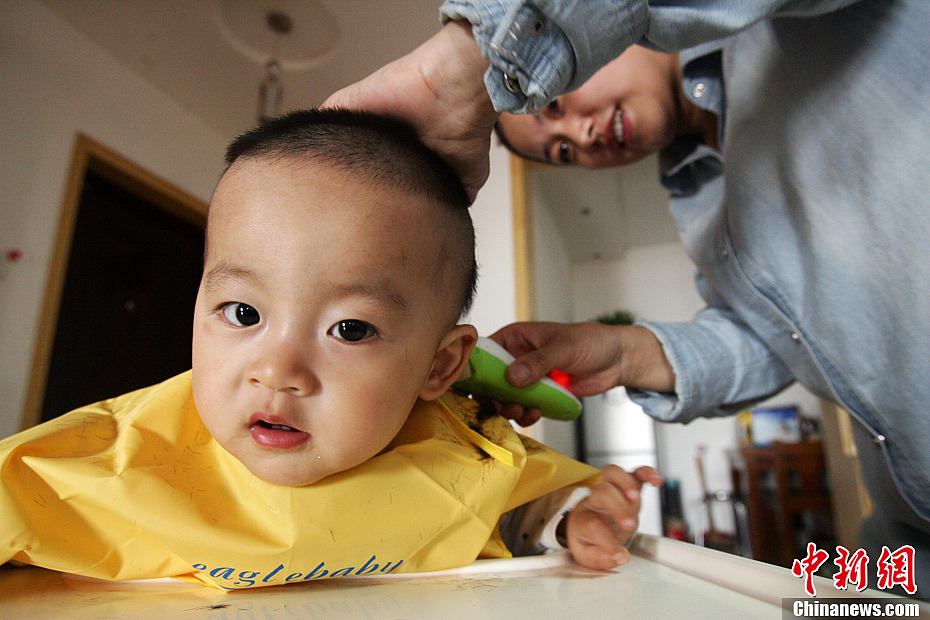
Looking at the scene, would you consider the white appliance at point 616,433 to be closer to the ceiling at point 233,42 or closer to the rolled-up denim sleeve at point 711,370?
the ceiling at point 233,42

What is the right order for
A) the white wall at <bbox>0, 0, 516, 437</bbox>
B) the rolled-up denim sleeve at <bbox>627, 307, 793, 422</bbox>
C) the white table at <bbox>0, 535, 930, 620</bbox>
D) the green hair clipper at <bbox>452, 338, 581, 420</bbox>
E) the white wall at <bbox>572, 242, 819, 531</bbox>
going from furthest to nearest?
the white wall at <bbox>572, 242, 819, 531</bbox>, the white wall at <bbox>0, 0, 516, 437</bbox>, the rolled-up denim sleeve at <bbox>627, 307, 793, 422</bbox>, the green hair clipper at <bbox>452, 338, 581, 420</bbox>, the white table at <bbox>0, 535, 930, 620</bbox>

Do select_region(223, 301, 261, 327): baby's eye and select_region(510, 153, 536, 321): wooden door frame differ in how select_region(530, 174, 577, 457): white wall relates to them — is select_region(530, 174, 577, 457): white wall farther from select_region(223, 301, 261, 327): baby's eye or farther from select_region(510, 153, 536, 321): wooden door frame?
select_region(223, 301, 261, 327): baby's eye

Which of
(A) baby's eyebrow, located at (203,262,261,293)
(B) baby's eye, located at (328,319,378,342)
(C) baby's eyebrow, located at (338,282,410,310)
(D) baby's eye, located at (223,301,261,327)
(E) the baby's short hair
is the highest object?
(E) the baby's short hair

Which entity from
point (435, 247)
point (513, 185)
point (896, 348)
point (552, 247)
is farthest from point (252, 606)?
point (552, 247)

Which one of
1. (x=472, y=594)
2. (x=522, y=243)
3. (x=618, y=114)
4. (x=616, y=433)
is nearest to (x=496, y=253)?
(x=522, y=243)

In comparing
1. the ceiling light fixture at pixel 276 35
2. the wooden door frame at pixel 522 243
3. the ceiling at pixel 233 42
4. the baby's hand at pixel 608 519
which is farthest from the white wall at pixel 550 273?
the baby's hand at pixel 608 519

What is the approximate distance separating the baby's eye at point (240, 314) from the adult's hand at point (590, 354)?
33cm

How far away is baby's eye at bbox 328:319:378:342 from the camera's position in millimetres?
447

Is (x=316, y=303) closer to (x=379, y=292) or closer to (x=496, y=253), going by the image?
(x=379, y=292)

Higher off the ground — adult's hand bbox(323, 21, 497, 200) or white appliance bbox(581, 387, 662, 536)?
adult's hand bbox(323, 21, 497, 200)

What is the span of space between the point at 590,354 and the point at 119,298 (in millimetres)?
2320

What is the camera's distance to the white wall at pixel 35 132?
176 centimetres

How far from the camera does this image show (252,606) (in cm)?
39

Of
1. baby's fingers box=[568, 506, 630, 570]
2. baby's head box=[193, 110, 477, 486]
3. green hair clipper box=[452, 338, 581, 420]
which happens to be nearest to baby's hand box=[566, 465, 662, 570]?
baby's fingers box=[568, 506, 630, 570]
